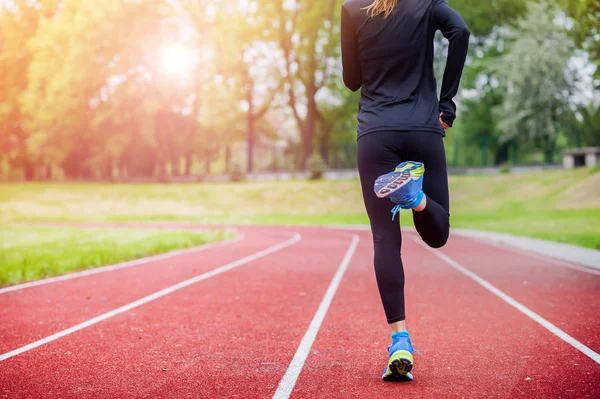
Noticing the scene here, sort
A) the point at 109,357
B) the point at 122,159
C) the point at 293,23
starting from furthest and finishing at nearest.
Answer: the point at 122,159, the point at 293,23, the point at 109,357

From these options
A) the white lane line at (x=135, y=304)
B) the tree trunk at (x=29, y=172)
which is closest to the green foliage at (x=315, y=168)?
the white lane line at (x=135, y=304)

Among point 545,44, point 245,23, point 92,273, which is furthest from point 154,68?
point 92,273

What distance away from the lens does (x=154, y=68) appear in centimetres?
4584

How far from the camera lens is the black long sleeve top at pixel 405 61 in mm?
3842

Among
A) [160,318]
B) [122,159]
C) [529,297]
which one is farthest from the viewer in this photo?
[122,159]

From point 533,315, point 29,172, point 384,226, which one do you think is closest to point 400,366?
point 384,226

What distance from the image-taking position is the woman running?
3.82 m

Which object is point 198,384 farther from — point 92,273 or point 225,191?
point 225,191

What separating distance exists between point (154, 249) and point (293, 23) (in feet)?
110

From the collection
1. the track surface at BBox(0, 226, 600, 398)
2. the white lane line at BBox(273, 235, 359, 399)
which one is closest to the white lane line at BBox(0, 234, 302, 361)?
the track surface at BBox(0, 226, 600, 398)

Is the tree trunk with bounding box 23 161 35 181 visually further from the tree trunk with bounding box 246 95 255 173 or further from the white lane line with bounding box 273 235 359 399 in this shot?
the white lane line with bounding box 273 235 359 399

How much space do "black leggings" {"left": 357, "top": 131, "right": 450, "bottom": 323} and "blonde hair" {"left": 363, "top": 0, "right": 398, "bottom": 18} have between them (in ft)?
2.31

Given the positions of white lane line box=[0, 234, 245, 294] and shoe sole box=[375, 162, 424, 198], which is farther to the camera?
white lane line box=[0, 234, 245, 294]

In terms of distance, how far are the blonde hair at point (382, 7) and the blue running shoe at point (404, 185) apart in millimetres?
909
